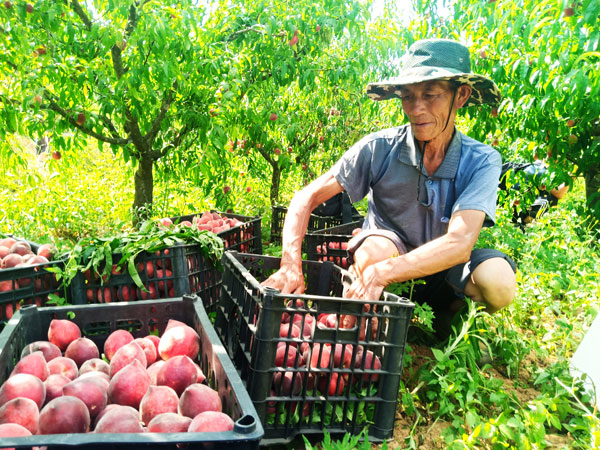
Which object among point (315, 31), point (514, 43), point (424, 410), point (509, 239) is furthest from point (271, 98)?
point (424, 410)

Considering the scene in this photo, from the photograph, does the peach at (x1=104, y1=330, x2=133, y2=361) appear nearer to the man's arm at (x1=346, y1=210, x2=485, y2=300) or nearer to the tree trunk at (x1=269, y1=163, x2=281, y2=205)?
the man's arm at (x1=346, y1=210, x2=485, y2=300)

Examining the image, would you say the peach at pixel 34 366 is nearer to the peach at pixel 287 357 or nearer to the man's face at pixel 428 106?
the peach at pixel 287 357

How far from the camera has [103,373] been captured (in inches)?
55.2

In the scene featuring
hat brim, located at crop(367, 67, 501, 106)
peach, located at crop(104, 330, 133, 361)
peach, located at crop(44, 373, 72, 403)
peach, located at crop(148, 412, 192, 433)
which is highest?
hat brim, located at crop(367, 67, 501, 106)

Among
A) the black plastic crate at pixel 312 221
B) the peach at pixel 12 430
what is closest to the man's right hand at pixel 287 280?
the peach at pixel 12 430

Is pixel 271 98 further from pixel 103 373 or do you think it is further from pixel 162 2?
pixel 103 373

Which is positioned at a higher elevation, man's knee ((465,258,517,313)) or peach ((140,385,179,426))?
man's knee ((465,258,517,313))

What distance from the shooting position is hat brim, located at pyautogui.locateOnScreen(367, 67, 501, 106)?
2.02 metres

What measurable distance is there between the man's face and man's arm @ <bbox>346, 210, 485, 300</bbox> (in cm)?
43

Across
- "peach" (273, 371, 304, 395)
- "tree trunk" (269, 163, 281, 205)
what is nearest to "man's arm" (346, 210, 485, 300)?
"peach" (273, 371, 304, 395)

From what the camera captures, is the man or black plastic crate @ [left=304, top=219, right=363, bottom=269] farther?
black plastic crate @ [left=304, top=219, right=363, bottom=269]

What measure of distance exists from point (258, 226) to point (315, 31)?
201 centimetres

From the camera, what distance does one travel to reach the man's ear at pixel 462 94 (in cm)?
218

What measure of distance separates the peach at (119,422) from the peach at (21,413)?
0.18 m
